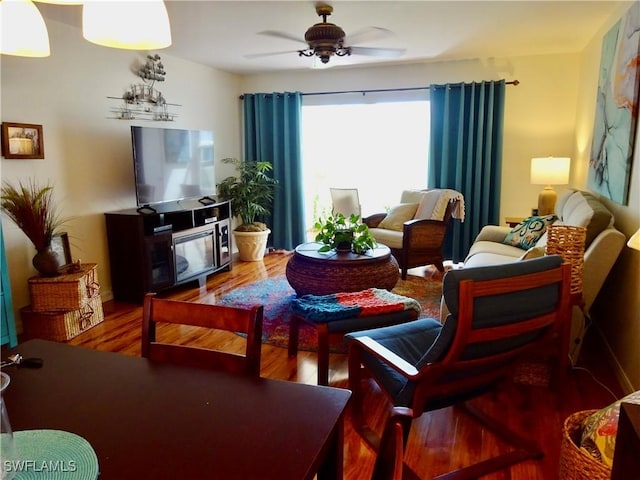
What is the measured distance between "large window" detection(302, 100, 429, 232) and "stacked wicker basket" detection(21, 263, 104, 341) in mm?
3230

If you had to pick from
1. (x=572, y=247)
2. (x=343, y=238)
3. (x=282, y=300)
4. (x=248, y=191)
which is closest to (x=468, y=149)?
(x=343, y=238)

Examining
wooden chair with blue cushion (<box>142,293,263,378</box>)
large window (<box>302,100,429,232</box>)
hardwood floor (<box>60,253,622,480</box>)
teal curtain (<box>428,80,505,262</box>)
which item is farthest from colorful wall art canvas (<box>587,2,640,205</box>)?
wooden chair with blue cushion (<box>142,293,263,378</box>)

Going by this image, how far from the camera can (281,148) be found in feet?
18.8

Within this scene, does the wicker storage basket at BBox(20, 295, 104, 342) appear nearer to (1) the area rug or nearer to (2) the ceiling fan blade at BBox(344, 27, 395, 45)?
(1) the area rug

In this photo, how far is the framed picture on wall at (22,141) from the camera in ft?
10.2

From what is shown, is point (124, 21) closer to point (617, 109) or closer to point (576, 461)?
point (576, 461)

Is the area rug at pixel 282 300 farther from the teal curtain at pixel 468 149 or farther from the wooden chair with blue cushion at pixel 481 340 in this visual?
the wooden chair with blue cushion at pixel 481 340

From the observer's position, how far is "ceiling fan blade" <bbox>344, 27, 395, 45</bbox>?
376cm

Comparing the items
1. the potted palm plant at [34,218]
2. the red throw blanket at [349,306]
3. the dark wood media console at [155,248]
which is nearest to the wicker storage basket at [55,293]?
the potted palm plant at [34,218]

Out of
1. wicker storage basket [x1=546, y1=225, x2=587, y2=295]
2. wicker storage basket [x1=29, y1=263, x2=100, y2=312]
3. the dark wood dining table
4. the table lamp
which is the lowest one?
wicker storage basket [x1=29, y1=263, x2=100, y2=312]

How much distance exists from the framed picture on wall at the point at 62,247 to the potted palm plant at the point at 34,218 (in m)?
0.20

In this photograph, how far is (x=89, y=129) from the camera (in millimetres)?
3775

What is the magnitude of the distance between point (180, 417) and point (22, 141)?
10.2ft

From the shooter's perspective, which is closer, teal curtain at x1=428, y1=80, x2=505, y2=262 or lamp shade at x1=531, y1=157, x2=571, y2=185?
lamp shade at x1=531, y1=157, x2=571, y2=185
